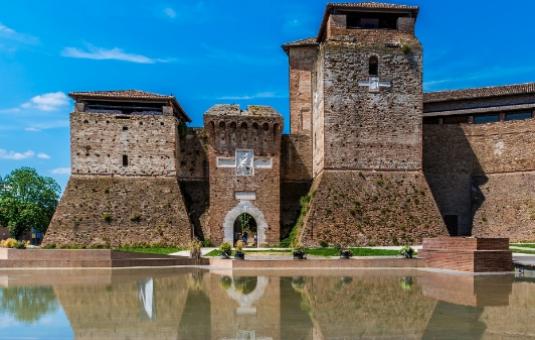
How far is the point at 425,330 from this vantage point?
26.7ft

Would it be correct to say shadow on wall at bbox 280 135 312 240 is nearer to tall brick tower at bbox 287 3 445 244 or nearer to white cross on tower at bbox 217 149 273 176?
white cross on tower at bbox 217 149 273 176

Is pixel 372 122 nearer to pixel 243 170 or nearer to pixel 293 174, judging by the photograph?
pixel 293 174

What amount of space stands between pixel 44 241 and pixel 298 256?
13.8 m

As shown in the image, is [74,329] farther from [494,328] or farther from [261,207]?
[261,207]

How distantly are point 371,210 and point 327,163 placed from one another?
3.17m

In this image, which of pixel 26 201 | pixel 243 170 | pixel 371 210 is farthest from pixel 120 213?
pixel 26 201

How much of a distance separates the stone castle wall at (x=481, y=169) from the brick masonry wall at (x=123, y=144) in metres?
14.6

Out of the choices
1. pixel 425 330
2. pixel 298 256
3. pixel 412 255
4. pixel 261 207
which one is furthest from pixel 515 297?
pixel 261 207

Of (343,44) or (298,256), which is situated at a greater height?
(343,44)

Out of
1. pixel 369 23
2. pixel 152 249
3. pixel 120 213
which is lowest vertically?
pixel 152 249

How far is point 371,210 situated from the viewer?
27141 mm

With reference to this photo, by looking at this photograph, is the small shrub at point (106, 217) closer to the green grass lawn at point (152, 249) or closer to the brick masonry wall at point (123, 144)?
the green grass lawn at point (152, 249)

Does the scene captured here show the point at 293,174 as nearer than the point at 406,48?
No

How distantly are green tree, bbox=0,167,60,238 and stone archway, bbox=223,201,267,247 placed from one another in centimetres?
2707
